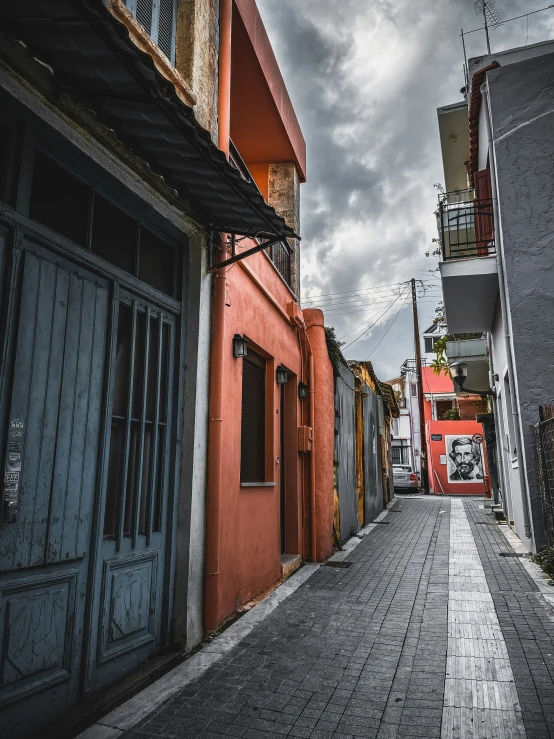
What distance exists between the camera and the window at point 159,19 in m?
5.05

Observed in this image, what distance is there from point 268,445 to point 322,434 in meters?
1.92

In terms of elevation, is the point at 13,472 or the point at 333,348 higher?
the point at 333,348

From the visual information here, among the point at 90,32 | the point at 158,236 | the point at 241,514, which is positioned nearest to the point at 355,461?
the point at 241,514

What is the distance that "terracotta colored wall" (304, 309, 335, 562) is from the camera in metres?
8.67

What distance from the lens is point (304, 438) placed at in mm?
8484

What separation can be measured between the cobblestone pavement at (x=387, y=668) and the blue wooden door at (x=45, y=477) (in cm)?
68

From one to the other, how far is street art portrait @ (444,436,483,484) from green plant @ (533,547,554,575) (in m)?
20.0

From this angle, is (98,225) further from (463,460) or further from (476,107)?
(463,460)

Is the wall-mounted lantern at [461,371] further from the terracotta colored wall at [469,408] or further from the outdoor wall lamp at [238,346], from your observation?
the terracotta colored wall at [469,408]

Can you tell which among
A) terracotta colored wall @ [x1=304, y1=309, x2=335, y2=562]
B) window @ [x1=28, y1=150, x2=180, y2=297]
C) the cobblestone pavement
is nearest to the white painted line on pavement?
the cobblestone pavement

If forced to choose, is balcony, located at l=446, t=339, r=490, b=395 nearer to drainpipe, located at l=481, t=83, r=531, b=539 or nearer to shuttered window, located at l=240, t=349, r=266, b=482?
drainpipe, located at l=481, t=83, r=531, b=539

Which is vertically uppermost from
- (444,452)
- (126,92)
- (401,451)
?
(126,92)

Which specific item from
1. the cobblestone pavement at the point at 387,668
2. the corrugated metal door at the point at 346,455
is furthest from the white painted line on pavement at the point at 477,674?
the corrugated metal door at the point at 346,455

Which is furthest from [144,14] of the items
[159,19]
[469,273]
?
[469,273]
